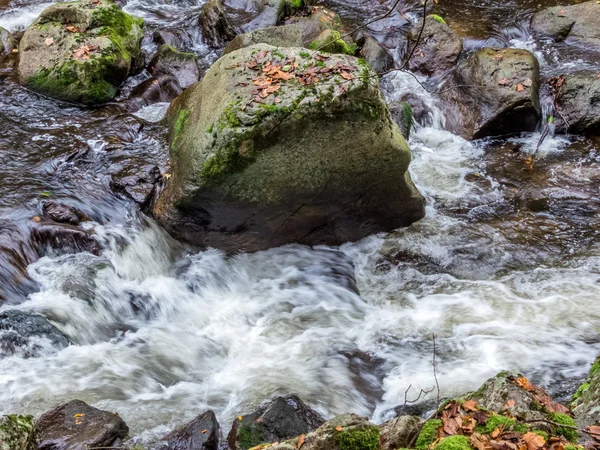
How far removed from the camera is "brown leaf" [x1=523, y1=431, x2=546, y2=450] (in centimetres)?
312

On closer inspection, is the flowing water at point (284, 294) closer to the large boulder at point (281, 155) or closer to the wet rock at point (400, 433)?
the large boulder at point (281, 155)

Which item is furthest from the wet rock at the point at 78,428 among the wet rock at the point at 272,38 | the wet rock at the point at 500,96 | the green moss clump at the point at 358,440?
the wet rock at the point at 500,96

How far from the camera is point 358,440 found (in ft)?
11.4

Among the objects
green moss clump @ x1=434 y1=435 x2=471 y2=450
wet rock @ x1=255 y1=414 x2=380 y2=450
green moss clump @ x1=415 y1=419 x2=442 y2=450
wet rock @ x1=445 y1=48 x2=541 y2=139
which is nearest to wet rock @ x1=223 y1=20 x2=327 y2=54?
wet rock @ x1=445 y1=48 x2=541 y2=139

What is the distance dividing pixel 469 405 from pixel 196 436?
7.56 ft

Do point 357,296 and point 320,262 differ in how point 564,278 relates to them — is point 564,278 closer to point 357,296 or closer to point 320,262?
point 357,296

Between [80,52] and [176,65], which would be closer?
[80,52]

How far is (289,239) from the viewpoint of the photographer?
7.50 metres

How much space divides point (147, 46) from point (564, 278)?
9.08 meters

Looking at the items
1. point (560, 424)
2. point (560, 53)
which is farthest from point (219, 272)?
point (560, 53)

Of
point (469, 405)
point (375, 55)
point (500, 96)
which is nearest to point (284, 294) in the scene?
point (469, 405)

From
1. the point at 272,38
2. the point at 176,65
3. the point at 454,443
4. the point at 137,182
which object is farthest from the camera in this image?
the point at 176,65

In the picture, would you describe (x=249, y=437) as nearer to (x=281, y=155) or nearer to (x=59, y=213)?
(x=281, y=155)

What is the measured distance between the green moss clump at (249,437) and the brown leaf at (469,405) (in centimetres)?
183
